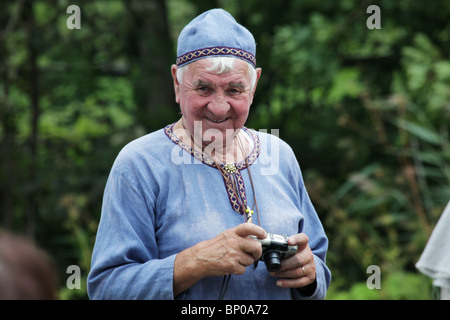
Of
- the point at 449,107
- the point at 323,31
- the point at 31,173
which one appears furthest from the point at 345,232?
the point at 31,173

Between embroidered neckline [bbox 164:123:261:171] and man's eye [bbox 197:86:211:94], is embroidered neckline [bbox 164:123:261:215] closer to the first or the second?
embroidered neckline [bbox 164:123:261:171]

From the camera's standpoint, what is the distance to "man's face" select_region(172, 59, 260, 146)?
7.01 feet

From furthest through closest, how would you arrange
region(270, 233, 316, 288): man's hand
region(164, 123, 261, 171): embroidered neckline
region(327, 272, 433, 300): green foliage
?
region(327, 272, 433, 300): green foliage, region(164, 123, 261, 171): embroidered neckline, region(270, 233, 316, 288): man's hand

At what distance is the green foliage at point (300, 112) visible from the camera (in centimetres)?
542

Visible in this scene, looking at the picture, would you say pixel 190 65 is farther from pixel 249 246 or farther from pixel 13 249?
pixel 13 249

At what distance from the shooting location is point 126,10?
264 inches

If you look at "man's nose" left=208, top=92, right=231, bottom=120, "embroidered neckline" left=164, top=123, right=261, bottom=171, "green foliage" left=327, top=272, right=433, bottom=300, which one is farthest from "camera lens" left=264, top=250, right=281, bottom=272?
"green foliage" left=327, top=272, right=433, bottom=300

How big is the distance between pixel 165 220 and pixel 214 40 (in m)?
0.63

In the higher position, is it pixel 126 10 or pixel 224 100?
pixel 126 10

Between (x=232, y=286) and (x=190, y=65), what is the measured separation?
0.76 meters

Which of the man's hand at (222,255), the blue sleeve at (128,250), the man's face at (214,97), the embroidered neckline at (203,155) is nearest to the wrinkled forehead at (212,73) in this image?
the man's face at (214,97)

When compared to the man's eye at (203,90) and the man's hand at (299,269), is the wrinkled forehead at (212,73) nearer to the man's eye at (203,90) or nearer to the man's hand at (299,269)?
the man's eye at (203,90)

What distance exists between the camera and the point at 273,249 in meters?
2.03

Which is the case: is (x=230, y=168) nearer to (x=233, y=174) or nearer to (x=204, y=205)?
(x=233, y=174)
